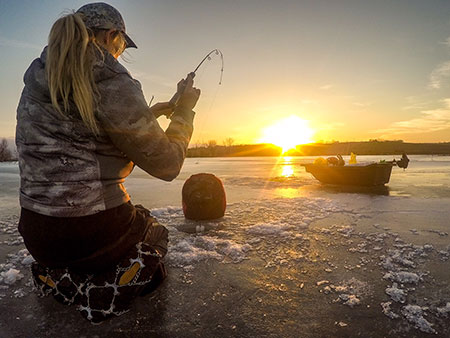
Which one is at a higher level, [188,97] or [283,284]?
[188,97]

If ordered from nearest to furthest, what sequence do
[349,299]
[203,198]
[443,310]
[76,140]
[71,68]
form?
[71,68] < [76,140] < [443,310] < [349,299] < [203,198]

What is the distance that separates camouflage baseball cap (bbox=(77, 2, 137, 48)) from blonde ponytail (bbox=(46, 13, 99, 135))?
18cm

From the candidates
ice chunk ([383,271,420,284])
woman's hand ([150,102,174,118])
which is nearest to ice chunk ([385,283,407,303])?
ice chunk ([383,271,420,284])

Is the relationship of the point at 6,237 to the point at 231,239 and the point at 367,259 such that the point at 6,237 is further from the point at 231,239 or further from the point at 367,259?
the point at 367,259

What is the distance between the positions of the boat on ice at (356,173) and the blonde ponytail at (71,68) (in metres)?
8.23

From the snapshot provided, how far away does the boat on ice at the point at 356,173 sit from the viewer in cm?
824

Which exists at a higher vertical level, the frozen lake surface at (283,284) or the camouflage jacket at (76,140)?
the camouflage jacket at (76,140)

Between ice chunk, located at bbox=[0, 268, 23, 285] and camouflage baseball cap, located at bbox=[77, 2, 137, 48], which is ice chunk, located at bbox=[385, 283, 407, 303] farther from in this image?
ice chunk, located at bbox=[0, 268, 23, 285]

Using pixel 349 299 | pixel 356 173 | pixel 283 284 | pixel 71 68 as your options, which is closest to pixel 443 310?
pixel 349 299

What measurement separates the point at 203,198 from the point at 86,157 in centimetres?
307

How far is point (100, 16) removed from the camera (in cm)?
177

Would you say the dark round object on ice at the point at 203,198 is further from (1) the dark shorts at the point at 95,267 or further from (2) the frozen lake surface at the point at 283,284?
(1) the dark shorts at the point at 95,267

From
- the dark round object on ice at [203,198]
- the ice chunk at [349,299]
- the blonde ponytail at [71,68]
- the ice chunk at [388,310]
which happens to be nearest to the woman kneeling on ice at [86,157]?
the blonde ponytail at [71,68]

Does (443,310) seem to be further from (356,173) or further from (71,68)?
(356,173)
